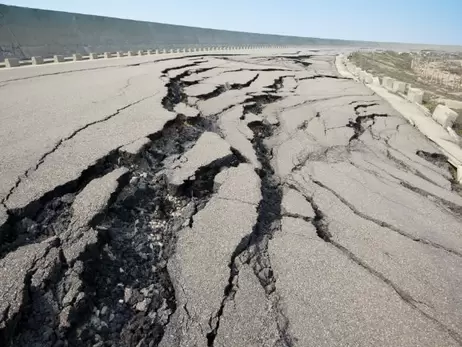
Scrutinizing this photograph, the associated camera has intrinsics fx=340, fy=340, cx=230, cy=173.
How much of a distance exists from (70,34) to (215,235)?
23.7 meters

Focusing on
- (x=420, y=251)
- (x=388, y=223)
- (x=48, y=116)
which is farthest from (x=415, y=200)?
(x=48, y=116)

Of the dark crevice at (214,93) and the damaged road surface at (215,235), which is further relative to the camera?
the dark crevice at (214,93)

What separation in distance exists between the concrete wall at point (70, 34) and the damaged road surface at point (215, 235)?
615 inches

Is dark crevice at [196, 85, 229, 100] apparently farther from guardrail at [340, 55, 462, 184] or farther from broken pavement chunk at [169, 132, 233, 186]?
guardrail at [340, 55, 462, 184]

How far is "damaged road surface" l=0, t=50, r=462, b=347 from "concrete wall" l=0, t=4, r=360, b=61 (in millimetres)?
15629

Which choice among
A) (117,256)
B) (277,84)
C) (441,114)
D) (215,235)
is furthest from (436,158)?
(117,256)

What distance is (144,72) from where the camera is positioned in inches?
351

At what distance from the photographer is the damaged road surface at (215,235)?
182 centimetres

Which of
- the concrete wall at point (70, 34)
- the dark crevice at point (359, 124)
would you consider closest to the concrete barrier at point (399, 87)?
the dark crevice at point (359, 124)

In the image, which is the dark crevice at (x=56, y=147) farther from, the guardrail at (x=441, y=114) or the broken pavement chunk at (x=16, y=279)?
the guardrail at (x=441, y=114)

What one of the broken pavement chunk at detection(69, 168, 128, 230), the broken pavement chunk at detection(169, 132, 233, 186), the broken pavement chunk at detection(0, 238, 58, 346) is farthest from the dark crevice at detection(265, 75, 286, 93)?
the broken pavement chunk at detection(0, 238, 58, 346)

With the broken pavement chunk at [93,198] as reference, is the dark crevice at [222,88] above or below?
below

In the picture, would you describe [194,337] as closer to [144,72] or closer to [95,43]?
[144,72]

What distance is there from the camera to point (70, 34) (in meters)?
21.7
